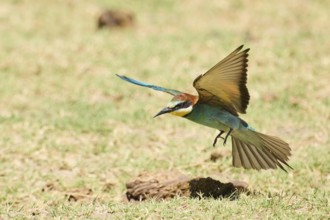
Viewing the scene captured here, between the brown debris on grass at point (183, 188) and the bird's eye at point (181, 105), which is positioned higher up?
the bird's eye at point (181, 105)

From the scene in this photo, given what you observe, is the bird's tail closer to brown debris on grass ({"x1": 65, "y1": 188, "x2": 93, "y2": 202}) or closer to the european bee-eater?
the european bee-eater

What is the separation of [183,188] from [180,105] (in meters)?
0.76

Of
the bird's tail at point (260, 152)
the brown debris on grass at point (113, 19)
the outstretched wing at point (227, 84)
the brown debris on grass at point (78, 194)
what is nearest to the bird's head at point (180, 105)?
the outstretched wing at point (227, 84)

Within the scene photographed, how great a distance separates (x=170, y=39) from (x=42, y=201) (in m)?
5.20

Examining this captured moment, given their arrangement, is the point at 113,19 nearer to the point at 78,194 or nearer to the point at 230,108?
the point at 78,194

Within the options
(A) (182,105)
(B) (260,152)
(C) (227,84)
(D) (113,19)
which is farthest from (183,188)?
(D) (113,19)

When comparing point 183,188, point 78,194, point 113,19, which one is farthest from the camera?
point 113,19

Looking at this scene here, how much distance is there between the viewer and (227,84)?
4.82 m

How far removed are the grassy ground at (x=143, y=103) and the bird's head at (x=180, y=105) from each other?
59 centimetres

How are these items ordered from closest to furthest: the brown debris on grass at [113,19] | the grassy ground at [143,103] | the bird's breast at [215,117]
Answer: the bird's breast at [215,117]
the grassy ground at [143,103]
the brown debris on grass at [113,19]

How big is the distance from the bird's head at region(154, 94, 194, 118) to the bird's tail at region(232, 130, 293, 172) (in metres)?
0.54

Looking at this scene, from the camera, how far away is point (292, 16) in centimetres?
1206

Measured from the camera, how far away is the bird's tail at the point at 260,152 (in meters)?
5.15

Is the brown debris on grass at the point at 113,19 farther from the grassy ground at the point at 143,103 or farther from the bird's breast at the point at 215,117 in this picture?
the bird's breast at the point at 215,117
